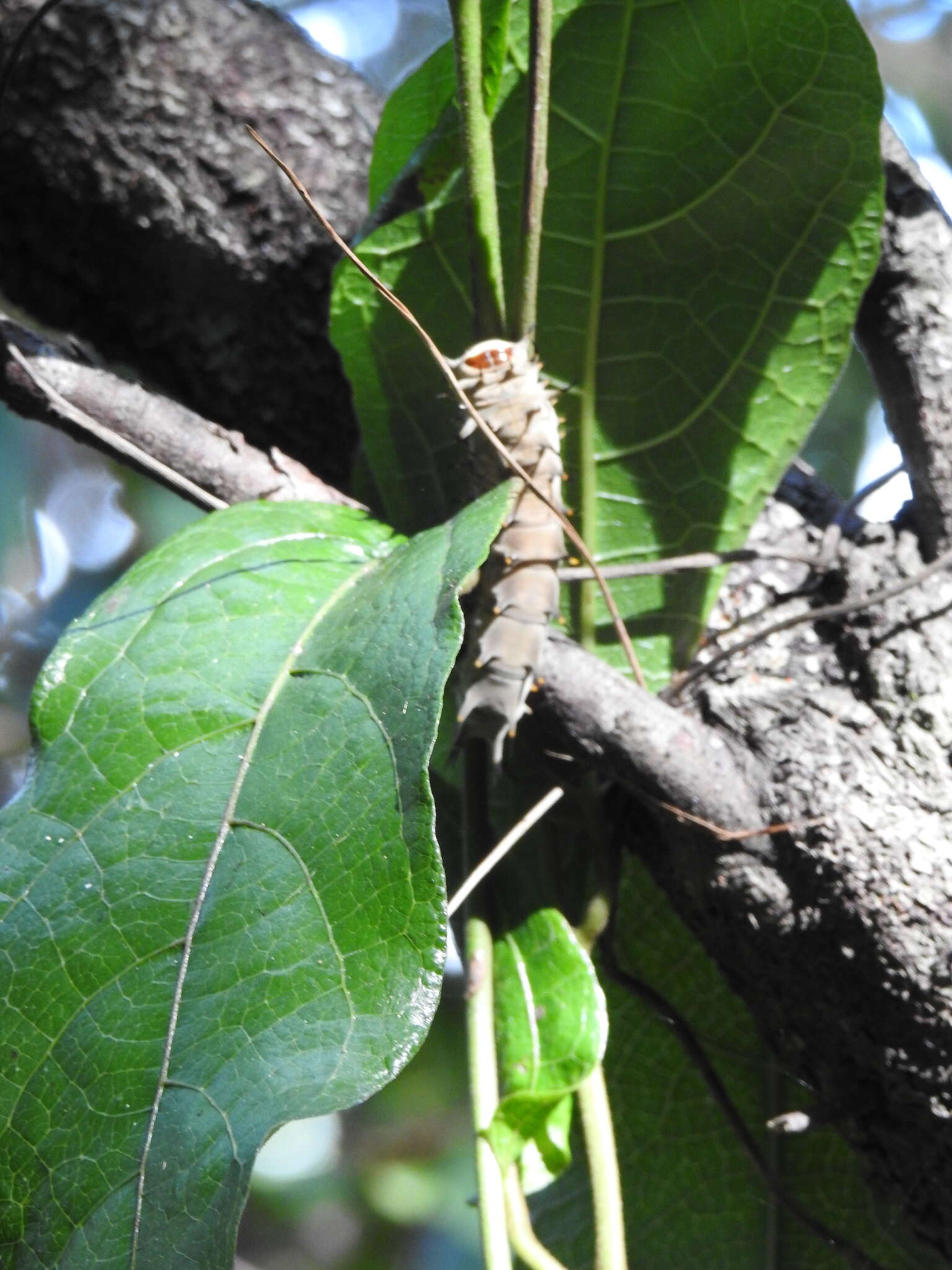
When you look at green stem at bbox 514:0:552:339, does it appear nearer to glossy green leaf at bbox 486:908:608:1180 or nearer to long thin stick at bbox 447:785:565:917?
long thin stick at bbox 447:785:565:917

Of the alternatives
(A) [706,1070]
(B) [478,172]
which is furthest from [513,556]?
(A) [706,1070]

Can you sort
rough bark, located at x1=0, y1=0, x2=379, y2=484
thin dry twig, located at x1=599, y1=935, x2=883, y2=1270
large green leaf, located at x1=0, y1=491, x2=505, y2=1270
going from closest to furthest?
large green leaf, located at x1=0, y1=491, x2=505, y2=1270, thin dry twig, located at x1=599, y1=935, x2=883, y2=1270, rough bark, located at x1=0, y1=0, x2=379, y2=484

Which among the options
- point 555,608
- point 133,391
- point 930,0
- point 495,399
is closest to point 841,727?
point 555,608

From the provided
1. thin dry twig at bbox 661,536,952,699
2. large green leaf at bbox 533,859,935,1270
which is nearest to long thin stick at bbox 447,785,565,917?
thin dry twig at bbox 661,536,952,699

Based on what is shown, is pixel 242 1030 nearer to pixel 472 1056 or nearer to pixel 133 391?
pixel 472 1056

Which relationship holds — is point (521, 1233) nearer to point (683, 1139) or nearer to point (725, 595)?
point (683, 1139)
